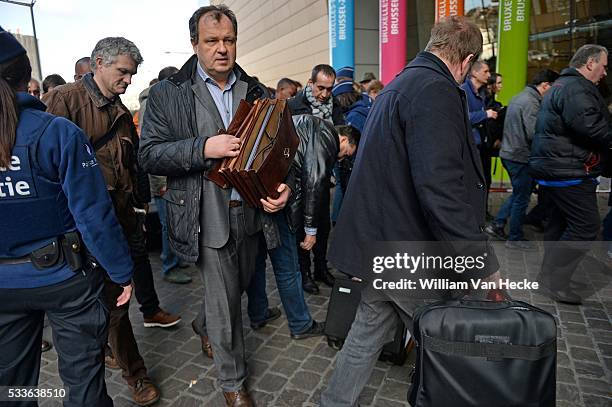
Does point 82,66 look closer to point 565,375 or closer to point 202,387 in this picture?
point 202,387

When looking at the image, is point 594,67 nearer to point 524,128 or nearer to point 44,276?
point 524,128

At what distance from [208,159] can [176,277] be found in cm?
276

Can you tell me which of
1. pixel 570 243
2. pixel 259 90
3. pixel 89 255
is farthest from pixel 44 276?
pixel 570 243

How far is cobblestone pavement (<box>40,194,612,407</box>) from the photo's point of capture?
8.57 ft

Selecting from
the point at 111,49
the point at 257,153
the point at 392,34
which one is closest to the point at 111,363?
the point at 257,153

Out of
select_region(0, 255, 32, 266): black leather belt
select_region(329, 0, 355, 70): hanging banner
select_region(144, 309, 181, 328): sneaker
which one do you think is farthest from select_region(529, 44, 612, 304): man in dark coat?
select_region(329, 0, 355, 70): hanging banner

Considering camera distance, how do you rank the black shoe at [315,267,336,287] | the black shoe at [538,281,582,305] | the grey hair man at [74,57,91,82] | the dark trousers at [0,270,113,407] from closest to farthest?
the dark trousers at [0,270,113,407]
the black shoe at [538,281,582,305]
the black shoe at [315,267,336,287]
the grey hair man at [74,57,91,82]

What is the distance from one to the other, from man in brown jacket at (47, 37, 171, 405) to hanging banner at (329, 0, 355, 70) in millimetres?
9063

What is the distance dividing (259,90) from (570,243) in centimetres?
307

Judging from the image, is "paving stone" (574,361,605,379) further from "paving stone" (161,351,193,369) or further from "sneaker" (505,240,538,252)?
"paving stone" (161,351,193,369)

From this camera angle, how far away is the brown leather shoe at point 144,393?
102 inches

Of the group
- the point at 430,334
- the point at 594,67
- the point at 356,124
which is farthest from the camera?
the point at 356,124

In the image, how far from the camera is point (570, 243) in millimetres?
3740

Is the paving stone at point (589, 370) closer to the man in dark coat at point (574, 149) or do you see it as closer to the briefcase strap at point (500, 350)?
the man in dark coat at point (574, 149)
